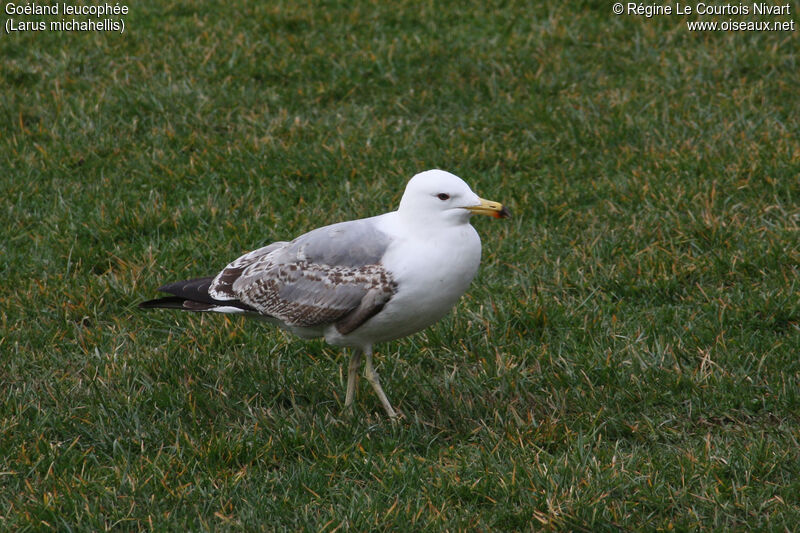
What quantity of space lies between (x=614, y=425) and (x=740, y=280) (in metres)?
1.50

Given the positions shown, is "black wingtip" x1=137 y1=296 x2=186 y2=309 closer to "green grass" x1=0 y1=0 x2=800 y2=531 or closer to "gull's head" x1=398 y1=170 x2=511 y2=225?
"green grass" x1=0 y1=0 x2=800 y2=531

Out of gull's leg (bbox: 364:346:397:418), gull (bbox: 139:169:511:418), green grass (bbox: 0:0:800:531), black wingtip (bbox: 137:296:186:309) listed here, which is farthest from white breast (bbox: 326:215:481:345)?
black wingtip (bbox: 137:296:186:309)

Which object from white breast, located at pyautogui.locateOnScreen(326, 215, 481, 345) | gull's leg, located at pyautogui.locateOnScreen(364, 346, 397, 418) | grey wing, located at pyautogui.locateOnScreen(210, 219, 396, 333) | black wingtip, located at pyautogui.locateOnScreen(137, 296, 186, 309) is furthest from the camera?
black wingtip, located at pyautogui.locateOnScreen(137, 296, 186, 309)

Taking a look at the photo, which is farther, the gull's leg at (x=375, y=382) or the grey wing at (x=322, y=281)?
the gull's leg at (x=375, y=382)

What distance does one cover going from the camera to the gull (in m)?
4.21

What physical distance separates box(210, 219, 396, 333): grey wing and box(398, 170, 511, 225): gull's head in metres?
0.24

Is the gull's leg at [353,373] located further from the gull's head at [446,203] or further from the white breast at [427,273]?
the gull's head at [446,203]

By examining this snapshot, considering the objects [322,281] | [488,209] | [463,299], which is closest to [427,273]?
[488,209]

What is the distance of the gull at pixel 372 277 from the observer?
4.21 metres

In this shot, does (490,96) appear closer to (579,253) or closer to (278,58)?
(278,58)

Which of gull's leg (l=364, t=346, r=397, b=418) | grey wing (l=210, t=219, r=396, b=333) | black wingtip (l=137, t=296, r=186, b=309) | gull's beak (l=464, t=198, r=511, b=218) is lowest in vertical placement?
gull's leg (l=364, t=346, r=397, b=418)

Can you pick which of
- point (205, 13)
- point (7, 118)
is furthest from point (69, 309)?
point (205, 13)

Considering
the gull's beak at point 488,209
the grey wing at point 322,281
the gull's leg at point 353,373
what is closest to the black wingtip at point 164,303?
the grey wing at point 322,281

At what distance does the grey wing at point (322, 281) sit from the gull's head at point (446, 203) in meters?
0.24
